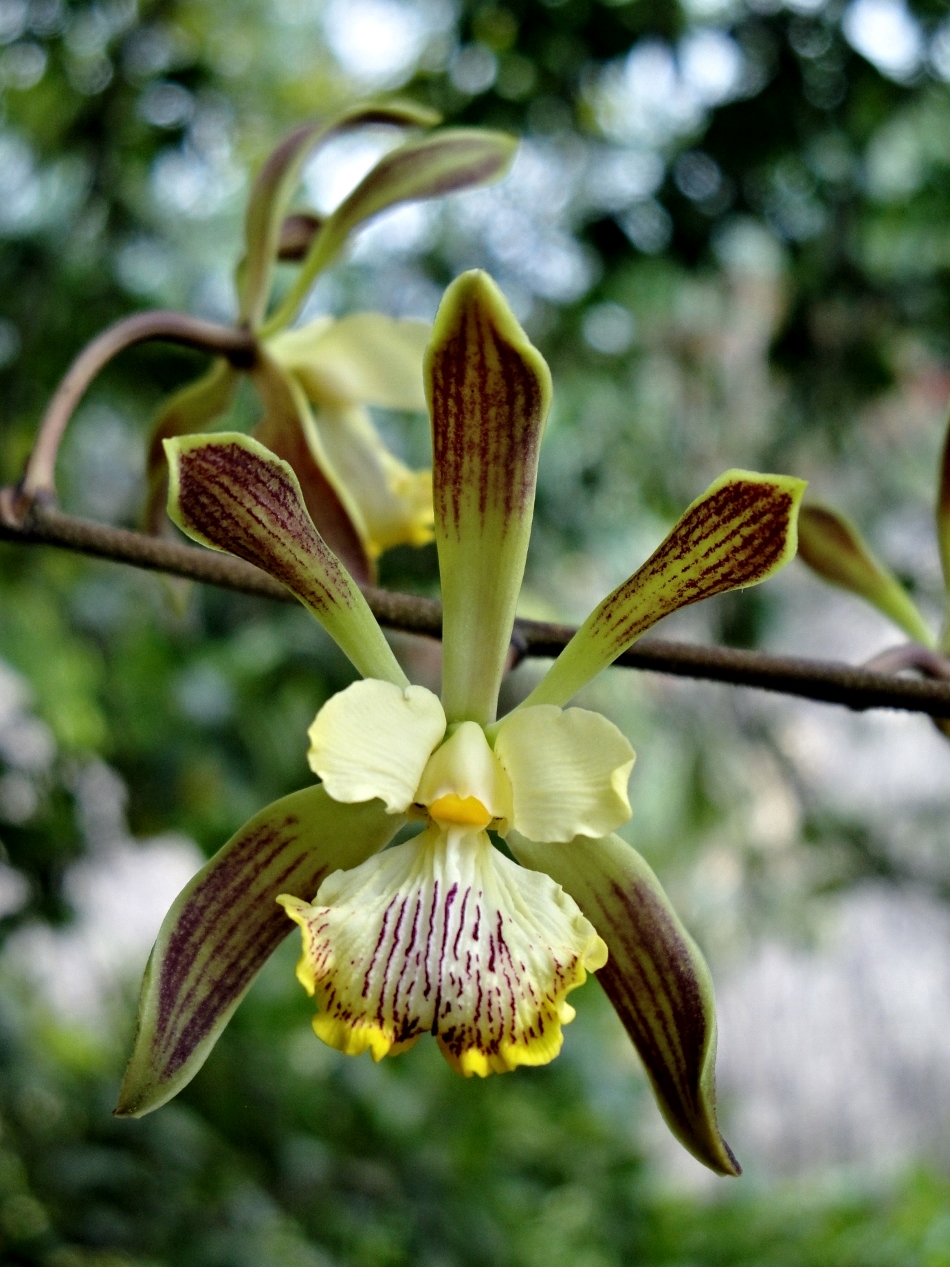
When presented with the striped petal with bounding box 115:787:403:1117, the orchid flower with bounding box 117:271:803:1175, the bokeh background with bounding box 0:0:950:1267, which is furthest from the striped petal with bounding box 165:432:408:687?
the bokeh background with bounding box 0:0:950:1267

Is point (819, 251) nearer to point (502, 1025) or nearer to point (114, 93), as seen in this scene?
point (114, 93)

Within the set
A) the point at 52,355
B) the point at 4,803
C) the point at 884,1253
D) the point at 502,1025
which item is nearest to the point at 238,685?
the point at 4,803

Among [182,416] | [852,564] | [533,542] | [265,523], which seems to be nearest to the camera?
[265,523]

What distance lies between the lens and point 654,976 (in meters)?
0.70

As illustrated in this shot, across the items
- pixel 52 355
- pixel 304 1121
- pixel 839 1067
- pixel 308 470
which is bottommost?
pixel 839 1067

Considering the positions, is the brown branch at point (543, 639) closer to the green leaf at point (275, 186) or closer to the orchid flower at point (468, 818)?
the orchid flower at point (468, 818)

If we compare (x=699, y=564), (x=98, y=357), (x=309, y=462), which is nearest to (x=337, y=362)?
(x=309, y=462)

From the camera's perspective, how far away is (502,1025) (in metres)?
0.65

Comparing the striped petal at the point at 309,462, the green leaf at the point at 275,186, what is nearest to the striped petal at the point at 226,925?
the striped petal at the point at 309,462

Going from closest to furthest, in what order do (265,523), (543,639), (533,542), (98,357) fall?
(265,523), (543,639), (98,357), (533,542)

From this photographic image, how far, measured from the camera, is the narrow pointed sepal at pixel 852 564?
39.5 inches

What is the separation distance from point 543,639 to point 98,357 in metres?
0.43

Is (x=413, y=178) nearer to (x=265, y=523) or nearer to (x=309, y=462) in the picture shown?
(x=309, y=462)

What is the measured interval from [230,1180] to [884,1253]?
4.50 feet
